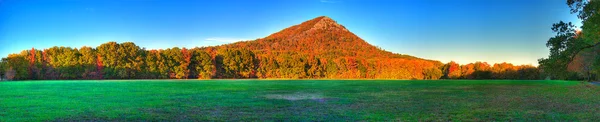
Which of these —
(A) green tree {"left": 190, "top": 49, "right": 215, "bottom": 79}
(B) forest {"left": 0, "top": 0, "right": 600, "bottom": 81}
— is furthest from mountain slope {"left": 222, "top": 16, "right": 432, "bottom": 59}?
(A) green tree {"left": 190, "top": 49, "right": 215, "bottom": 79}

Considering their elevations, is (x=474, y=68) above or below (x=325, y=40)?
below

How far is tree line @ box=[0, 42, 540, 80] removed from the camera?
79.2 meters

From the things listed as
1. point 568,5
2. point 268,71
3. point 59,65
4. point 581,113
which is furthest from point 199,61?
point 581,113

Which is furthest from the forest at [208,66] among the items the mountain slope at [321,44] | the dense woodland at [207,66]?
the mountain slope at [321,44]

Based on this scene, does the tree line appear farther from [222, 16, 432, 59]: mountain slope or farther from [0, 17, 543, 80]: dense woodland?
[222, 16, 432, 59]: mountain slope

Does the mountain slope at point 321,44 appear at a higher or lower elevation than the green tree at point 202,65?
higher

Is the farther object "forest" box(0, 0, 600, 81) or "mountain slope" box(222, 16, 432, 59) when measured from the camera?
"mountain slope" box(222, 16, 432, 59)

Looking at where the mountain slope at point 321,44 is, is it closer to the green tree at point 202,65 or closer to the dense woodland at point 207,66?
the dense woodland at point 207,66

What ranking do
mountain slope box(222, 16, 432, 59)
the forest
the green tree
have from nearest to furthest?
the forest
the green tree
mountain slope box(222, 16, 432, 59)

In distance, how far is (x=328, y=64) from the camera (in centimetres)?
10612

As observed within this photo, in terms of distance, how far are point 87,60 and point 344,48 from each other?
99.3 meters

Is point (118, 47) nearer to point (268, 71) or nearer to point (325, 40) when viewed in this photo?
point (268, 71)

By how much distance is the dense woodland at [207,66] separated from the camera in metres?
79.4

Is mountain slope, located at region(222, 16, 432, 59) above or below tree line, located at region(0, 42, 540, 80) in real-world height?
above
